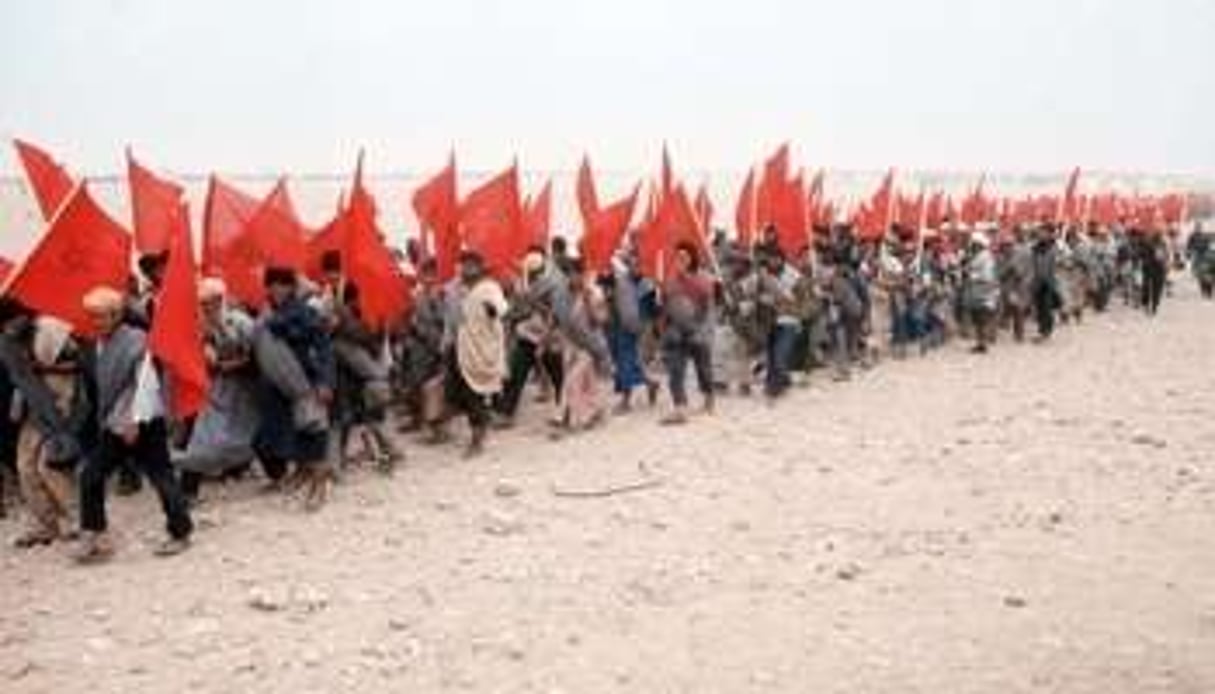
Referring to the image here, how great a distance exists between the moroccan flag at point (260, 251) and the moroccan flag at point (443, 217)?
201 cm

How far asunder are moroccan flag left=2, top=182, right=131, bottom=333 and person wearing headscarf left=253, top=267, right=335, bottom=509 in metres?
1.30

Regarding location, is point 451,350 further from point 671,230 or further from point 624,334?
point 671,230

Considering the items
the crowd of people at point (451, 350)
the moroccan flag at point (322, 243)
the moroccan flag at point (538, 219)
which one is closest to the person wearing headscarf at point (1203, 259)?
the crowd of people at point (451, 350)

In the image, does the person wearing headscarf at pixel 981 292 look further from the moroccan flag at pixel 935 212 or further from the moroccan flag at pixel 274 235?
the moroccan flag at pixel 274 235

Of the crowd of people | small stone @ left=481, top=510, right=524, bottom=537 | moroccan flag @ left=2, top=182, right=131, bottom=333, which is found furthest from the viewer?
small stone @ left=481, top=510, right=524, bottom=537

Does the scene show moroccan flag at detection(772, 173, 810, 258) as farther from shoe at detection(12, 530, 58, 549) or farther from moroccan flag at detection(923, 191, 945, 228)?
shoe at detection(12, 530, 58, 549)

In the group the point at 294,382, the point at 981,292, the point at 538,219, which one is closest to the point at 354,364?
the point at 294,382

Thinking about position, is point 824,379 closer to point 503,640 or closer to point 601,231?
Result: point 601,231

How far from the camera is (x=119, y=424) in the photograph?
8.38m

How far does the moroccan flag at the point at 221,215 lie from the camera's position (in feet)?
37.7

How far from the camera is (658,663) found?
22.5 feet

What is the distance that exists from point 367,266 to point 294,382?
1.45 metres

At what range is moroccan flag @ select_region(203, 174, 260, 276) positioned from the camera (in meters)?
11.5

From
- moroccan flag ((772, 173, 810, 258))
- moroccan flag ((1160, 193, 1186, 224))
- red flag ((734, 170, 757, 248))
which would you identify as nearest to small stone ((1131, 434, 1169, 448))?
moroccan flag ((772, 173, 810, 258))
